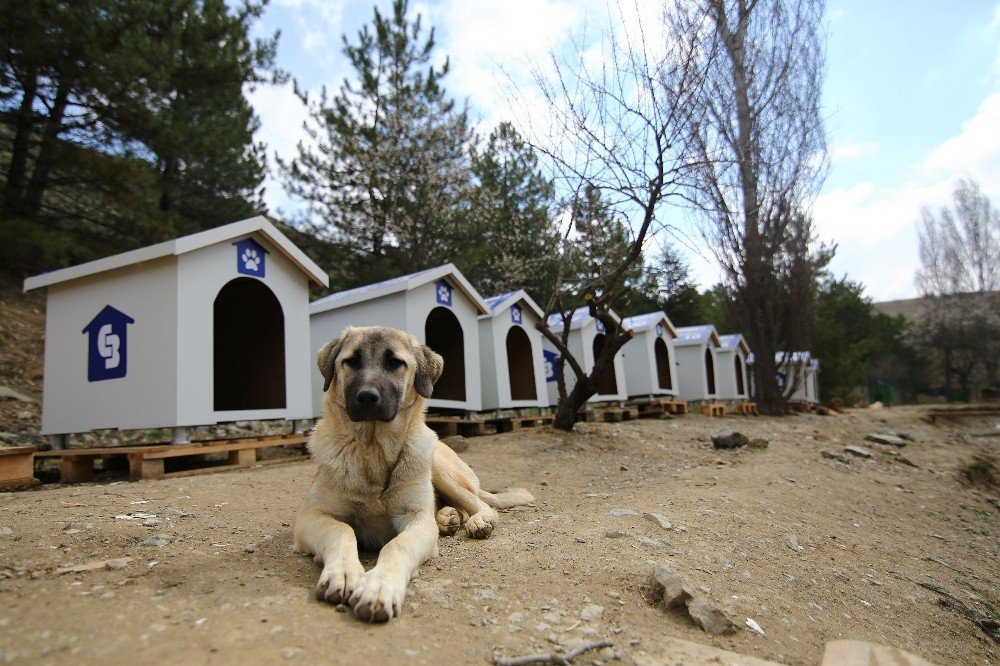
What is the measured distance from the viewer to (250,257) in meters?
7.18

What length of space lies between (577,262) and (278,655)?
10.8 m

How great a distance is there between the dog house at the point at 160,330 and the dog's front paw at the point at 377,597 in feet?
16.0

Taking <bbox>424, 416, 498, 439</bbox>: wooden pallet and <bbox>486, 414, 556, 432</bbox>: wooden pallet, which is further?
<bbox>486, 414, 556, 432</bbox>: wooden pallet

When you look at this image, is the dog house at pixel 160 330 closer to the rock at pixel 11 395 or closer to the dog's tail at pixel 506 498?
the rock at pixel 11 395

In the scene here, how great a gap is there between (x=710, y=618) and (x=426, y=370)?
202 cm

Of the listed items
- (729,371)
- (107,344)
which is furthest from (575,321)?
(729,371)

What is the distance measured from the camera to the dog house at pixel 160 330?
6.31 meters

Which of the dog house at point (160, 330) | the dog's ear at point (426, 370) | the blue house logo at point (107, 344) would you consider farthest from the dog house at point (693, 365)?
the dog's ear at point (426, 370)

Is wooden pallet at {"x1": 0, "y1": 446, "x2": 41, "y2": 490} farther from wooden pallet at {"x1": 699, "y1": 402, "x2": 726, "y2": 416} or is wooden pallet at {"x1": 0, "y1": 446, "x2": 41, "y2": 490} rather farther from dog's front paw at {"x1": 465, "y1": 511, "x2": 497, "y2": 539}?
wooden pallet at {"x1": 699, "y1": 402, "x2": 726, "y2": 416}

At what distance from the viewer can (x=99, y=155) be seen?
1120 cm

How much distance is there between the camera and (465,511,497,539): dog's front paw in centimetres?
356

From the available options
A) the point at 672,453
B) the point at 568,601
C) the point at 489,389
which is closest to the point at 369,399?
the point at 568,601

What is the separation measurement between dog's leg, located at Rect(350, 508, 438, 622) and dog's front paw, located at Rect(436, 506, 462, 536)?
0.58m

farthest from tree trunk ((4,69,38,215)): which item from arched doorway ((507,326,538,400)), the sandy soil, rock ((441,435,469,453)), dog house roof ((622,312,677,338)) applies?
dog house roof ((622,312,677,338))
